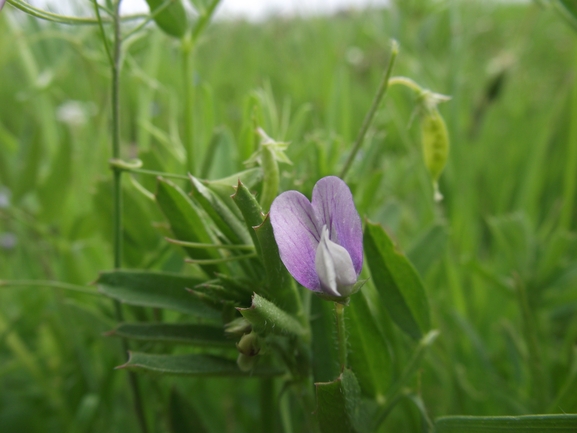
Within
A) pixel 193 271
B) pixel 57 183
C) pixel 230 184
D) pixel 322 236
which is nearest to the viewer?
pixel 322 236

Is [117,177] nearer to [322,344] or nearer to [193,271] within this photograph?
[193,271]

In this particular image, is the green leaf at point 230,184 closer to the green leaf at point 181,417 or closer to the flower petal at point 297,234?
the flower petal at point 297,234

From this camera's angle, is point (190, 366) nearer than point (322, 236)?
No

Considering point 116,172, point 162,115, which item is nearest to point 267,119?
point 116,172

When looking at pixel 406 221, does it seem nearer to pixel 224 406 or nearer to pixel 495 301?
pixel 495 301

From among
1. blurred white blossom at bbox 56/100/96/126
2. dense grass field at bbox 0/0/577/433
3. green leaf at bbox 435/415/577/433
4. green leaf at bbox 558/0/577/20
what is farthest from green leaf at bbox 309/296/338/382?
blurred white blossom at bbox 56/100/96/126

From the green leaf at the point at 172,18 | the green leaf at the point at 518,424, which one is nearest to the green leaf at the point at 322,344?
the green leaf at the point at 518,424

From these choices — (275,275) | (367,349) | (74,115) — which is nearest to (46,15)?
(275,275)
